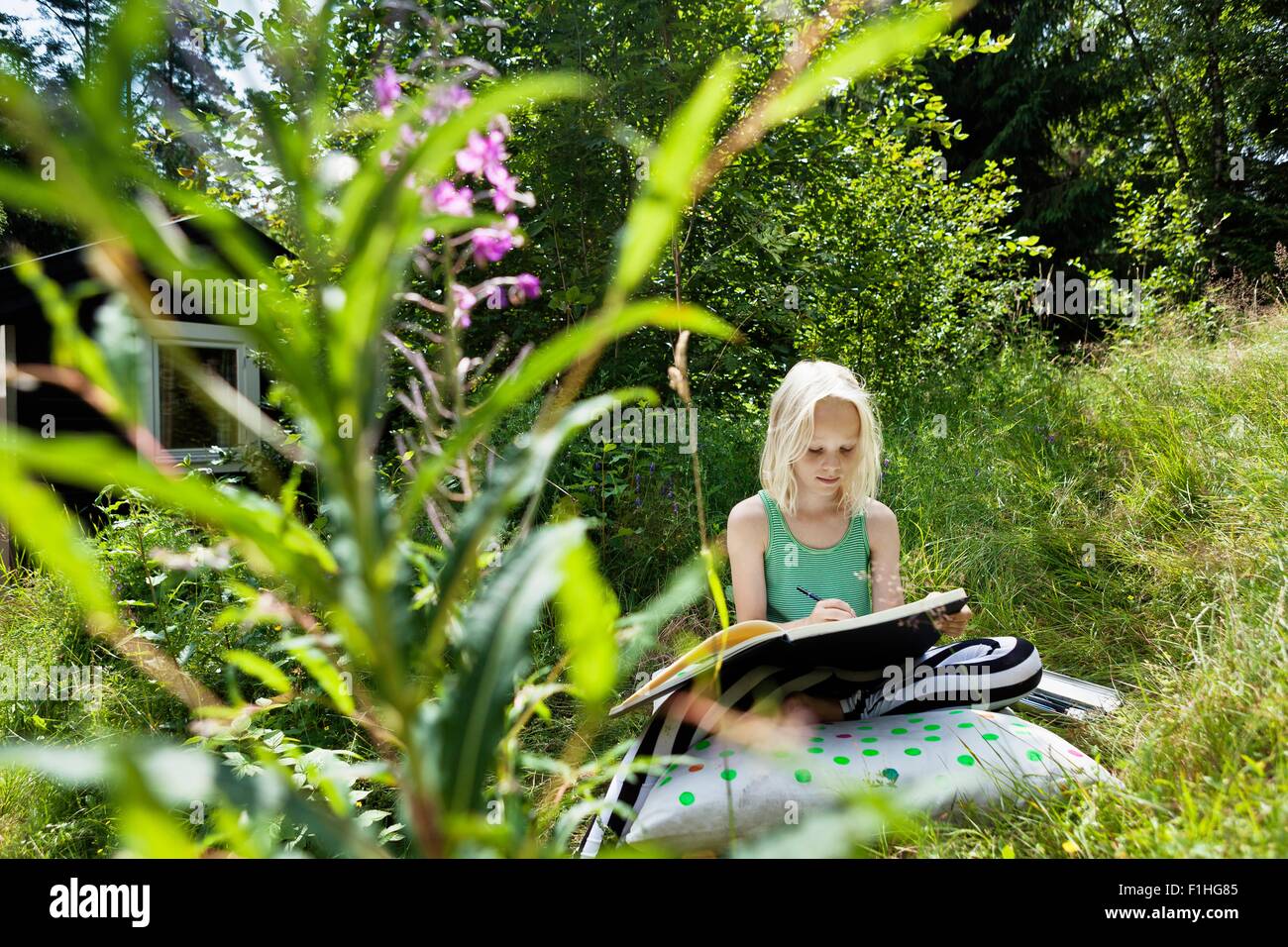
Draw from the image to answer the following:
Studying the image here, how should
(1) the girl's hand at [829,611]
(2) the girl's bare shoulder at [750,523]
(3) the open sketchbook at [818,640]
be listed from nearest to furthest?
1. (3) the open sketchbook at [818,640]
2. (1) the girl's hand at [829,611]
3. (2) the girl's bare shoulder at [750,523]

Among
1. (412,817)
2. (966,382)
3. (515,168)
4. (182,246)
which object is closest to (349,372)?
(182,246)

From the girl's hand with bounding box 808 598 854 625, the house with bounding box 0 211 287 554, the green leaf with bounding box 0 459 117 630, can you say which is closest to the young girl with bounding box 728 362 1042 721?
the girl's hand with bounding box 808 598 854 625

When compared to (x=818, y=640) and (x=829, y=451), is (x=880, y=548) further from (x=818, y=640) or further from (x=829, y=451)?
(x=818, y=640)

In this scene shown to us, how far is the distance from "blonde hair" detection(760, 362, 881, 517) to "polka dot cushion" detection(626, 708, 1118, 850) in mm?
794

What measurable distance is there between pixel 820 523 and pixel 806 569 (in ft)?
0.50

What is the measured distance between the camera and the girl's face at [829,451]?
2076 mm

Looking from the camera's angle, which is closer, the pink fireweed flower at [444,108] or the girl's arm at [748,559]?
the pink fireweed flower at [444,108]

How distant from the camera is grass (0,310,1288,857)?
3.63ft

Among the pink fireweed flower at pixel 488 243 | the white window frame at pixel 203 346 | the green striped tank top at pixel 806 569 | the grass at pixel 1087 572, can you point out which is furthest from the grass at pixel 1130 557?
the white window frame at pixel 203 346

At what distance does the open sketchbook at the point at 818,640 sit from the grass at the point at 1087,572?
0.90ft

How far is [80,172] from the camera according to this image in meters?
0.31

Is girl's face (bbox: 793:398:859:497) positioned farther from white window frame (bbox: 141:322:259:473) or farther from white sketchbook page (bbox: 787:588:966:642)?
white window frame (bbox: 141:322:259:473)

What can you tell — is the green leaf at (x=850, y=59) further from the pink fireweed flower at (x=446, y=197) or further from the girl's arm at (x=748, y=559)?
the girl's arm at (x=748, y=559)
